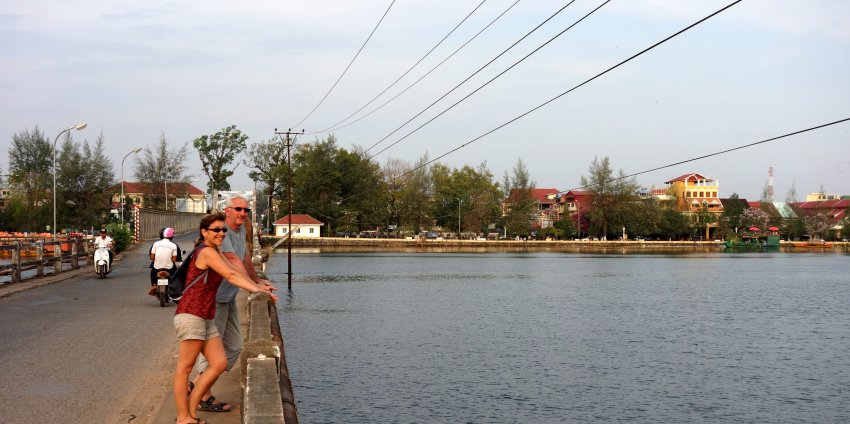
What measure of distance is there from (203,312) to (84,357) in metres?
6.34

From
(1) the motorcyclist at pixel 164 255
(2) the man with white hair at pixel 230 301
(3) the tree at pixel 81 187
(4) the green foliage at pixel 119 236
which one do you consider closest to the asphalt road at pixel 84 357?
(2) the man with white hair at pixel 230 301

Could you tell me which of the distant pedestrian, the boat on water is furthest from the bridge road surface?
the boat on water

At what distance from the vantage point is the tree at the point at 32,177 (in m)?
92.9

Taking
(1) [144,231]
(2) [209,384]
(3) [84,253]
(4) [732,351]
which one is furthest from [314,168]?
(2) [209,384]

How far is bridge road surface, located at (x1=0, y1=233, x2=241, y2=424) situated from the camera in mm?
9281

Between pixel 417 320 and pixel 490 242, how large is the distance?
103 m

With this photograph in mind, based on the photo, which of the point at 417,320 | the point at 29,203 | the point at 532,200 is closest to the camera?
the point at 417,320

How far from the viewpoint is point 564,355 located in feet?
88.3

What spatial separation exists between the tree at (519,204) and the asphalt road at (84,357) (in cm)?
13265

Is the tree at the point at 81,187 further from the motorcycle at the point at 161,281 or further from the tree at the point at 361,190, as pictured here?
the motorcycle at the point at 161,281

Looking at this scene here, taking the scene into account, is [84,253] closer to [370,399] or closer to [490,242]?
[370,399]

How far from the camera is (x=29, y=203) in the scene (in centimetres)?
9394

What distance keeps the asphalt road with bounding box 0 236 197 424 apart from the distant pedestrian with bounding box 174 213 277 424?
Answer: 4.06 feet

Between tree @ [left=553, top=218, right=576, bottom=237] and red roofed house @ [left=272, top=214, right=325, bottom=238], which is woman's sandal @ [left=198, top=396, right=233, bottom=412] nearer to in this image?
red roofed house @ [left=272, top=214, right=325, bottom=238]
